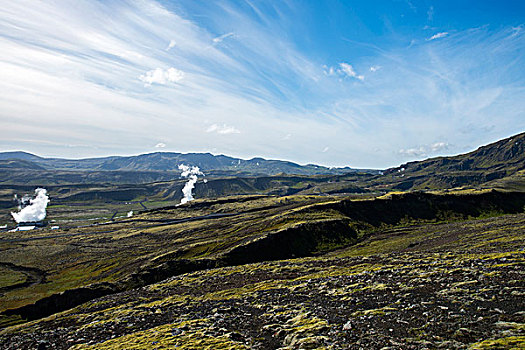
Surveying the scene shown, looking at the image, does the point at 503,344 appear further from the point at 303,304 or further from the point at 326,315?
the point at 303,304

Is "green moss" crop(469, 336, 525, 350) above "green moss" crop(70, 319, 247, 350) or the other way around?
above

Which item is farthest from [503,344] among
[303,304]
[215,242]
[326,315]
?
[215,242]

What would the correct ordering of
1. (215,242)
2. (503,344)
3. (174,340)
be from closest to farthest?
1. (503,344)
2. (174,340)
3. (215,242)

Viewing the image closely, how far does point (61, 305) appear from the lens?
177 feet

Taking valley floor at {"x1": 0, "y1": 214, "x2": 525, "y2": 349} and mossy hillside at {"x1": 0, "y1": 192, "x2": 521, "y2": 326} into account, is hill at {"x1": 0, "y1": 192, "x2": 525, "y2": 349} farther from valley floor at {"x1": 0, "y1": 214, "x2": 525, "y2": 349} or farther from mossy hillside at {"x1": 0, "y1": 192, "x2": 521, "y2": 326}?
mossy hillside at {"x1": 0, "y1": 192, "x2": 521, "y2": 326}

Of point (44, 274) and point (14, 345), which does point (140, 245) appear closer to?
point (44, 274)

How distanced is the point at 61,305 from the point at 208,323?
45.4 meters

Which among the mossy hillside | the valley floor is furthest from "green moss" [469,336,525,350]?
the mossy hillside

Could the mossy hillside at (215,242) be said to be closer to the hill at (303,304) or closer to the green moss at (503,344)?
the hill at (303,304)

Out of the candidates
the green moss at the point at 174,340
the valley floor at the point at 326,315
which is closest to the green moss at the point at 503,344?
the valley floor at the point at 326,315

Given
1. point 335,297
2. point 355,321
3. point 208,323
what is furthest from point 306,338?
point 208,323

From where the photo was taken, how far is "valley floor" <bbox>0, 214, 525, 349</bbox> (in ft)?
57.7

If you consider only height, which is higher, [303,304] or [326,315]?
[326,315]

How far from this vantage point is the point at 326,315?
947 inches
